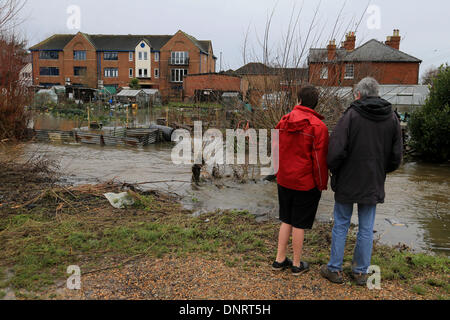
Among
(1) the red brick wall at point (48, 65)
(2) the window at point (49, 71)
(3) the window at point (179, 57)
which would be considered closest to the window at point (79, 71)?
(1) the red brick wall at point (48, 65)

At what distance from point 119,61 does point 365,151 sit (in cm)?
6620

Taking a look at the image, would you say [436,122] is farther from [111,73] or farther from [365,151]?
[111,73]

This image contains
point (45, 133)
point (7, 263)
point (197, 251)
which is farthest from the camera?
point (45, 133)

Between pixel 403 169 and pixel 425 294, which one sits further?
pixel 403 169

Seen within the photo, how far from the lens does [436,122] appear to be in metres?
15.8

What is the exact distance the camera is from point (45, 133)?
2152cm

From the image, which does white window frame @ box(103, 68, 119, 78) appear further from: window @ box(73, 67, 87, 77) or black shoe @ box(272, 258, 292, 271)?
black shoe @ box(272, 258, 292, 271)

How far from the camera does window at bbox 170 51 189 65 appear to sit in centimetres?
6281

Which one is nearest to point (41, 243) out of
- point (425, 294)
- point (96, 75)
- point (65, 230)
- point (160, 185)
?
point (65, 230)

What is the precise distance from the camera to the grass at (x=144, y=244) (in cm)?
428

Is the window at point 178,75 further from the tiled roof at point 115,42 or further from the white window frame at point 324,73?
the white window frame at point 324,73

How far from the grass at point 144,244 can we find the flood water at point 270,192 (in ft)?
4.77

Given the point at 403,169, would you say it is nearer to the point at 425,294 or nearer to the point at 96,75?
the point at 425,294
